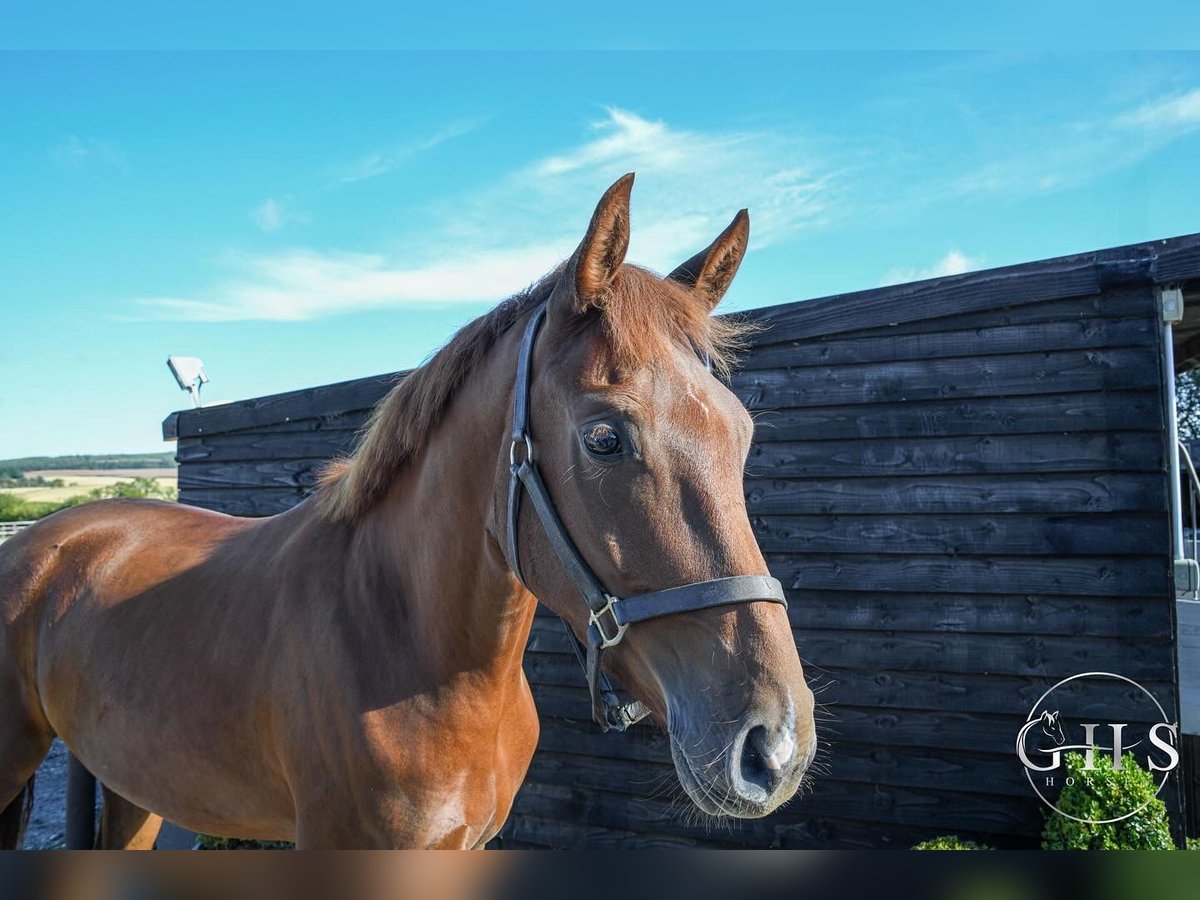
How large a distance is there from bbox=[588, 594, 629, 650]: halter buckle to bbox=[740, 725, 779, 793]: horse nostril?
1.02 ft

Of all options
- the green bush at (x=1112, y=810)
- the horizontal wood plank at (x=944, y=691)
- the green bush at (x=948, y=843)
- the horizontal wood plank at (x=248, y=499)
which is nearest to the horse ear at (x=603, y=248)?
the horizontal wood plank at (x=944, y=691)

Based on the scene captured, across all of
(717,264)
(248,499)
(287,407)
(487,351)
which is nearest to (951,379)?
(717,264)

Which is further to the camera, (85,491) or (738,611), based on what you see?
(85,491)

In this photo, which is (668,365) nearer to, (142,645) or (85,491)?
(142,645)

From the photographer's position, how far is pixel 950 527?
3811 millimetres

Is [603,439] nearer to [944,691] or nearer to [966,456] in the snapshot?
[966,456]

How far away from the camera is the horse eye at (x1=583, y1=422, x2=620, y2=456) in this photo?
4.95 feet

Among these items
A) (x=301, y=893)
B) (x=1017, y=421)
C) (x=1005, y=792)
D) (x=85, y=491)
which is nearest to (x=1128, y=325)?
(x=1017, y=421)

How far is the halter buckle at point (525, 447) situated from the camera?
5.41 ft

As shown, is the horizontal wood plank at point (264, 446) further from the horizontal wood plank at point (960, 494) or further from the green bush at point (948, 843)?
the green bush at point (948, 843)

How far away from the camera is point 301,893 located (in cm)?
48

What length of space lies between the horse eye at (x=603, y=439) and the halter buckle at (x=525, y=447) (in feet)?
0.59

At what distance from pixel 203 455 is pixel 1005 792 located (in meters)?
5.70

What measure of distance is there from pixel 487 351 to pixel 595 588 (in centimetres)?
75
